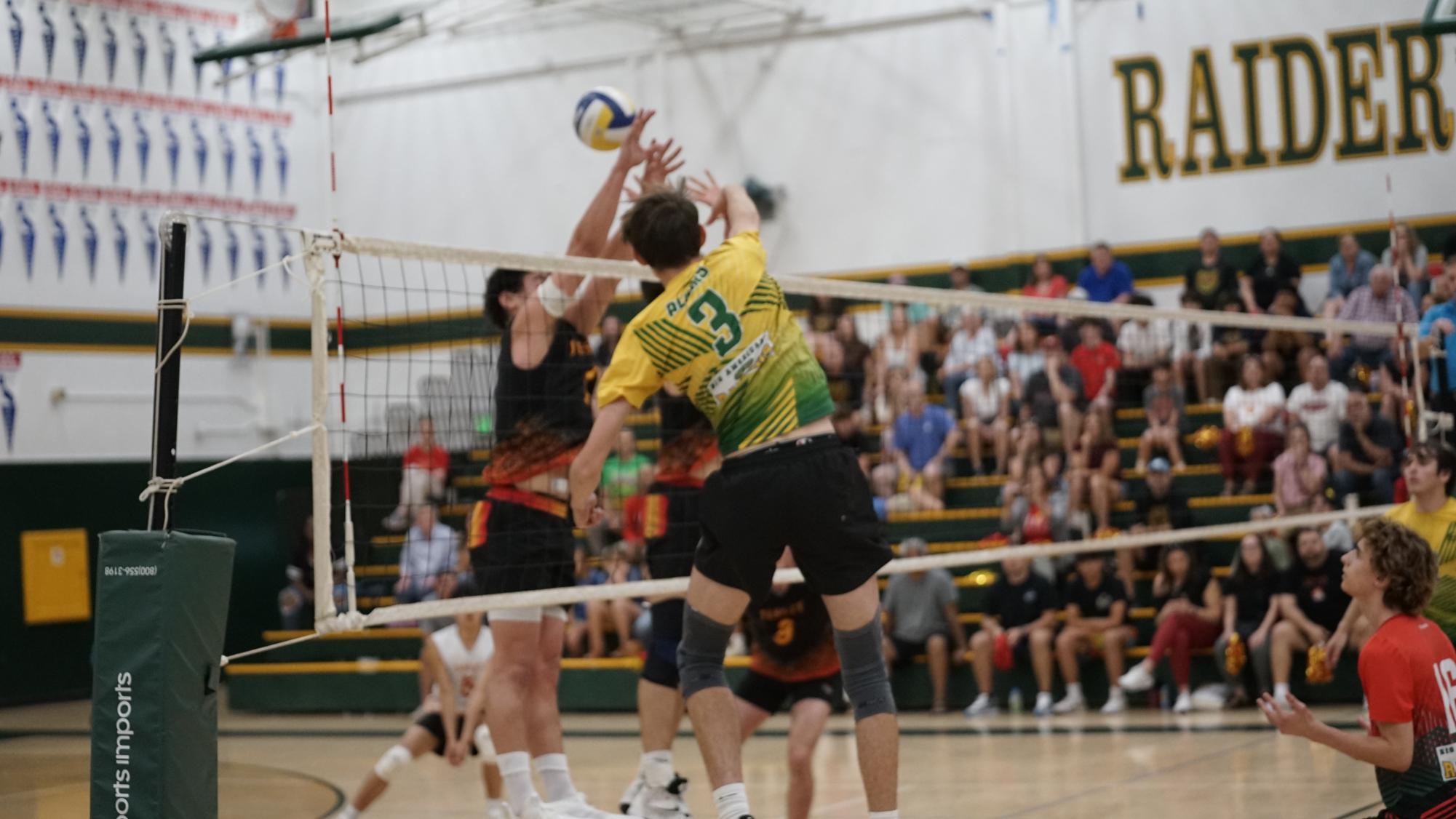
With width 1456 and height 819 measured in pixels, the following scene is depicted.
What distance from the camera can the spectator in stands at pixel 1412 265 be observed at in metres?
15.0

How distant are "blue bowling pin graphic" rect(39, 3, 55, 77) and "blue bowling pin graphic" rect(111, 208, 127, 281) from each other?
175 centimetres

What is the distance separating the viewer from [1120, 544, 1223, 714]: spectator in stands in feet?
41.8

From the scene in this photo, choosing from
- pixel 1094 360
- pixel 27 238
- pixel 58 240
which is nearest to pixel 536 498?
pixel 1094 360

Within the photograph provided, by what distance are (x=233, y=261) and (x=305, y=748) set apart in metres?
9.24

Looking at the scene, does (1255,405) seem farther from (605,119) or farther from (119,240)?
(119,240)

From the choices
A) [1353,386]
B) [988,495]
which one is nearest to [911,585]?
[988,495]

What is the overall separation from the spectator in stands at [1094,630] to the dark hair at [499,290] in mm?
7446

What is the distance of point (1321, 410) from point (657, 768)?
8.95 metres

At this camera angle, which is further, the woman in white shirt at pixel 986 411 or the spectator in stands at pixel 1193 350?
the spectator in stands at pixel 1193 350

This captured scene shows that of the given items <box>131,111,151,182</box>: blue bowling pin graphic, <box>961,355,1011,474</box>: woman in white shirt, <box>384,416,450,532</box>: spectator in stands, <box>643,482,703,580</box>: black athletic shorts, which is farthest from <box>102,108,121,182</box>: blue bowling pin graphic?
<box>643,482,703,580</box>: black athletic shorts

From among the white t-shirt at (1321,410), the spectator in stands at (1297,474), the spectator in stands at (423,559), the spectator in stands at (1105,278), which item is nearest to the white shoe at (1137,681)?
the spectator in stands at (1297,474)

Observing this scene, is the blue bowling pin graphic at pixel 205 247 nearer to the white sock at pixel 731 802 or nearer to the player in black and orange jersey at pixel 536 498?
the player in black and orange jersey at pixel 536 498

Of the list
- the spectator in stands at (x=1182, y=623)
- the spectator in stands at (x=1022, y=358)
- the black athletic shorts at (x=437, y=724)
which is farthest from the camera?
the spectator in stands at (x=1022, y=358)

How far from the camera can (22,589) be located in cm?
1759
